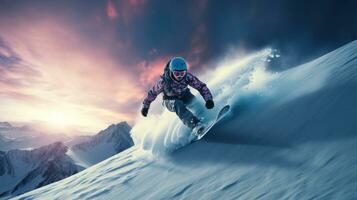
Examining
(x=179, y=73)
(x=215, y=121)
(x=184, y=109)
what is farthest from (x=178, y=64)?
(x=215, y=121)

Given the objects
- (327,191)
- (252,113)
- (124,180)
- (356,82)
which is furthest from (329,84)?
(124,180)

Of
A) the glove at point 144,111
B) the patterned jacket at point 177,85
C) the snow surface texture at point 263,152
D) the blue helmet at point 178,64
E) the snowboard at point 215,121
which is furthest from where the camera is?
the glove at point 144,111

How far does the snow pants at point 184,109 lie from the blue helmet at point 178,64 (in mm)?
891

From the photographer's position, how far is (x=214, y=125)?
7.23 meters

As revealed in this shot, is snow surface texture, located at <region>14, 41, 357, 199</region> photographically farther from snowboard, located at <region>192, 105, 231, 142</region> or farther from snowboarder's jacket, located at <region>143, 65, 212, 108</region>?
snowboarder's jacket, located at <region>143, 65, 212, 108</region>

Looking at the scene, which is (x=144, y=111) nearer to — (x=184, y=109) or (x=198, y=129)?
(x=184, y=109)

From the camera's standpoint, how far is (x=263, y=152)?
166 inches

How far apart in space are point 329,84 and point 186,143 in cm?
348

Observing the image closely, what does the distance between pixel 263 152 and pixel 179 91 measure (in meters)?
4.47

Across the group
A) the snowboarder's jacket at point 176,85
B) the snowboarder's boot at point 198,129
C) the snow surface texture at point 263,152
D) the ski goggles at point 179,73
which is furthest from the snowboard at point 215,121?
the ski goggles at point 179,73

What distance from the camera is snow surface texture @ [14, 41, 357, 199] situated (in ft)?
9.53

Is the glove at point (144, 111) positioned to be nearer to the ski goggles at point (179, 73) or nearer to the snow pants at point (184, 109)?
the snow pants at point (184, 109)

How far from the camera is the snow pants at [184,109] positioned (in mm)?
7133

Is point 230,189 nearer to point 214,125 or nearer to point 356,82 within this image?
point 356,82
